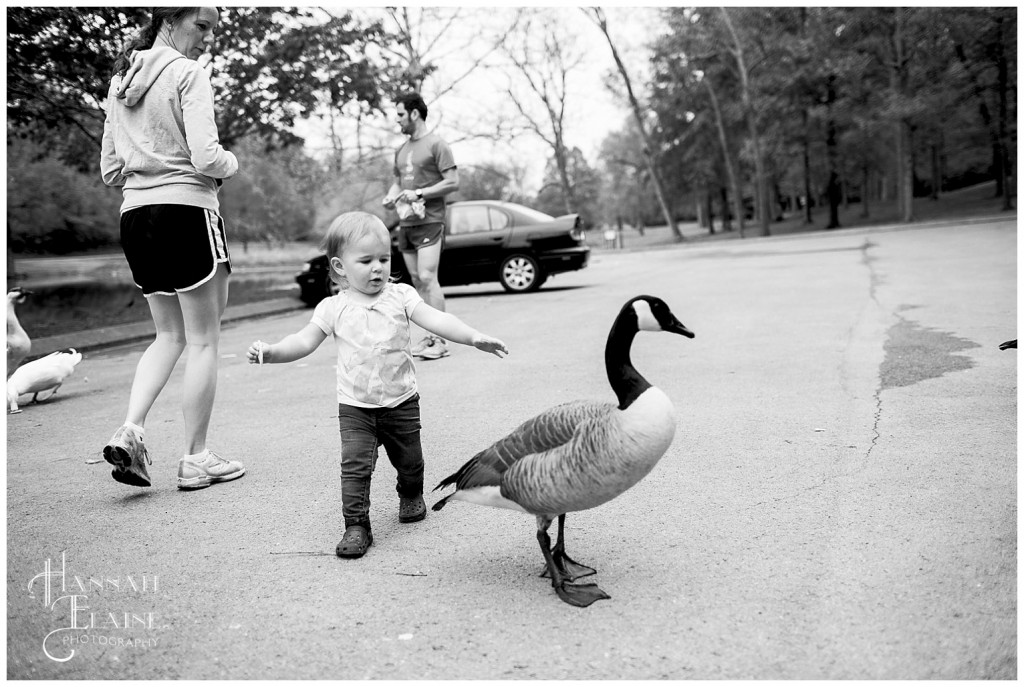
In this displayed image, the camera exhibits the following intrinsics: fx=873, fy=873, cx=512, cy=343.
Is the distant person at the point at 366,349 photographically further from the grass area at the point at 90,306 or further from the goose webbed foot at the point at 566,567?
the grass area at the point at 90,306

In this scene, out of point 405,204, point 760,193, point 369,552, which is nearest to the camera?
point 369,552

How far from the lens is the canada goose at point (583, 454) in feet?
8.55

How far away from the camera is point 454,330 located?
317 centimetres

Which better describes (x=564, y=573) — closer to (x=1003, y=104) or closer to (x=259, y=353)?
(x=259, y=353)

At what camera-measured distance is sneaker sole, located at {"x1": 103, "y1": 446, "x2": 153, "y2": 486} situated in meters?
3.70

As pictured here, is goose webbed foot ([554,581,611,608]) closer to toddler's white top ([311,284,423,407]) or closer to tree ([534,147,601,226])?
toddler's white top ([311,284,423,407])

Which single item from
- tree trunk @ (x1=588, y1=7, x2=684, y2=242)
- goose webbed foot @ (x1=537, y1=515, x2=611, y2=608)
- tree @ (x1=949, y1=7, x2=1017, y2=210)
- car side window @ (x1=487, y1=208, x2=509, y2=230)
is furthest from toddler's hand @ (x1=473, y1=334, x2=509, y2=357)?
tree trunk @ (x1=588, y1=7, x2=684, y2=242)

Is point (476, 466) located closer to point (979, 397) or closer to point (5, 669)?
point (5, 669)

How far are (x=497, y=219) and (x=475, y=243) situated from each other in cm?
59

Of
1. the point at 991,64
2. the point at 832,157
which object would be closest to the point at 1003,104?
the point at 991,64

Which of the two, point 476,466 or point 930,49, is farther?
point 930,49

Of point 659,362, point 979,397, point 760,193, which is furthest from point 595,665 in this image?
point 760,193

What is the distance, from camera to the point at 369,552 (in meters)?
3.20

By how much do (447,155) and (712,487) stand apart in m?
4.83
